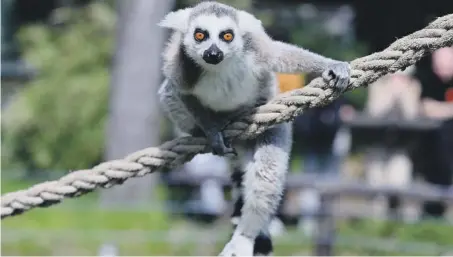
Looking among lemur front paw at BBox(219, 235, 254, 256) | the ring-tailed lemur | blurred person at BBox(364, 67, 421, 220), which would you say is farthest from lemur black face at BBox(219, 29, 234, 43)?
blurred person at BBox(364, 67, 421, 220)

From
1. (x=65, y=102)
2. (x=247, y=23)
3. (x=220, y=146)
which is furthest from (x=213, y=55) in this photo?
(x=65, y=102)

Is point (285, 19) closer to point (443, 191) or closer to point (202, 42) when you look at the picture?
point (443, 191)

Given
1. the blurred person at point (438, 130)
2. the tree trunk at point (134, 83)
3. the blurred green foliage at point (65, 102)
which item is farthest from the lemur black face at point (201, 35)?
the blurred green foliage at point (65, 102)

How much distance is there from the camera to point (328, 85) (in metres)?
3.72

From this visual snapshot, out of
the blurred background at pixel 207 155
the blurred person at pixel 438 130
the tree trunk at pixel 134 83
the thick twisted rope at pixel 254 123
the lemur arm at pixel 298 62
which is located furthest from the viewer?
the tree trunk at pixel 134 83

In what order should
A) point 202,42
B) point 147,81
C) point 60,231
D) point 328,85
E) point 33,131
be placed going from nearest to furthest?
1. point 328,85
2. point 202,42
3. point 60,231
4. point 147,81
5. point 33,131

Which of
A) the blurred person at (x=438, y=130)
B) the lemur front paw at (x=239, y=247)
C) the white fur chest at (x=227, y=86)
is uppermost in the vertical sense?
the blurred person at (x=438, y=130)

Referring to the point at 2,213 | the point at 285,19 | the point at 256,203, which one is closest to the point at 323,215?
the point at 256,203

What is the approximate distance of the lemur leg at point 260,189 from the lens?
4.15 metres

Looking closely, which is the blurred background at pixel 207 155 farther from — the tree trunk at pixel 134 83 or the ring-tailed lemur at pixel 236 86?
the ring-tailed lemur at pixel 236 86

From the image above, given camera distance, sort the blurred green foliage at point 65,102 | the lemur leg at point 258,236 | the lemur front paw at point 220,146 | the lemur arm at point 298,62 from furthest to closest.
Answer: the blurred green foliage at point 65,102 < the lemur leg at point 258,236 < the lemur front paw at point 220,146 < the lemur arm at point 298,62

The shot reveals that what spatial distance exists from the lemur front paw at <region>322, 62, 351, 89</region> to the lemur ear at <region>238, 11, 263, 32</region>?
55 centimetres

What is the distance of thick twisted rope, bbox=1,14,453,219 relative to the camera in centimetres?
361

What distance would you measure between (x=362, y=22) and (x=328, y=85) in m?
8.21
